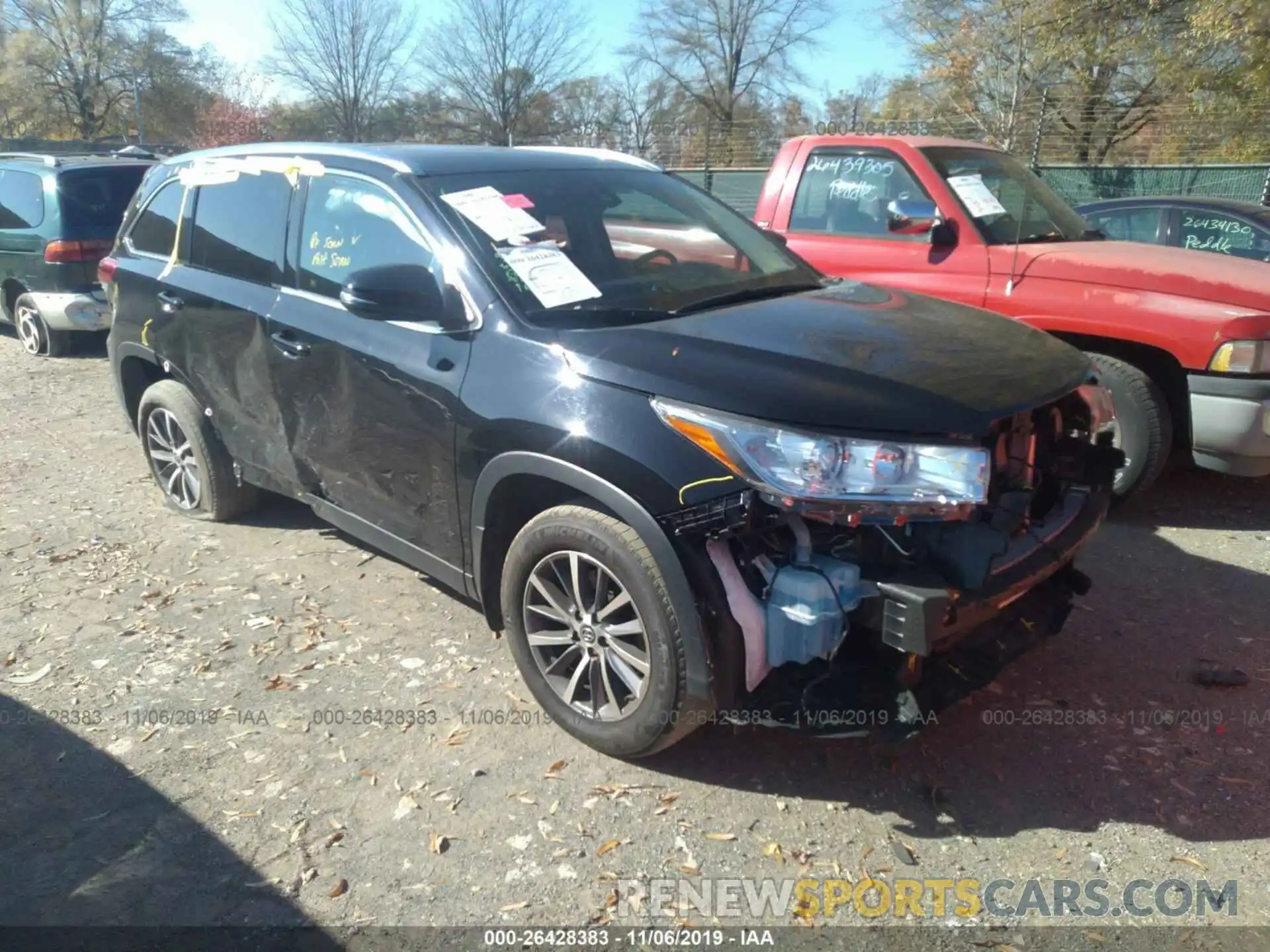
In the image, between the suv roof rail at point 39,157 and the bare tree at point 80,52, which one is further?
the bare tree at point 80,52

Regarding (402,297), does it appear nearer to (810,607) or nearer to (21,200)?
(810,607)

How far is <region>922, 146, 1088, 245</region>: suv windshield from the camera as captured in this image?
17.9ft

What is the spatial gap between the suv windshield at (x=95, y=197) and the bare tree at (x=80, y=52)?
38.5 metres

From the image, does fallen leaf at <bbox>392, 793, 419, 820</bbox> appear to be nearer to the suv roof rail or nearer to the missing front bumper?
the missing front bumper

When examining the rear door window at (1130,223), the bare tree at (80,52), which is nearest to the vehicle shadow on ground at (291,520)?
the rear door window at (1130,223)

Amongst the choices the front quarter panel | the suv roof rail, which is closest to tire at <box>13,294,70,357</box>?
→ the suv roof rail

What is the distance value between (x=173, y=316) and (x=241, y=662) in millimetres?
1874

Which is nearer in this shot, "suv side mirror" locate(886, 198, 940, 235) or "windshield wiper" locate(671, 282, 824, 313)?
"windshield wiper" locate(671, 282, 824, 313)

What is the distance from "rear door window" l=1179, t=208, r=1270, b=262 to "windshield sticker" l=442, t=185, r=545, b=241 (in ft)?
20.2

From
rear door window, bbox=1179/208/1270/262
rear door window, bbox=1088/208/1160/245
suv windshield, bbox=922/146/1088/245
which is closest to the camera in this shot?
suv windshield, bbox=922/146/1088/245

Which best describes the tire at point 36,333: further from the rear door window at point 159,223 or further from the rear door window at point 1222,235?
the rear door window at point 1222,235

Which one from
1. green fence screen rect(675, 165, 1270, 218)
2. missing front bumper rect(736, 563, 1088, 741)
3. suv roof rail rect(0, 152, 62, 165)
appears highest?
green fence screen rect(675, 165, 1270, 218)

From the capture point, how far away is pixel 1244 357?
177 inches

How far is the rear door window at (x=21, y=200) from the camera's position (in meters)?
8.61
